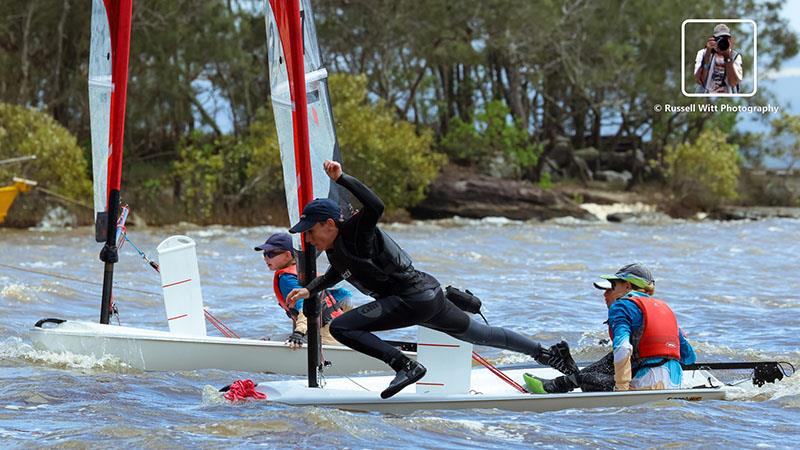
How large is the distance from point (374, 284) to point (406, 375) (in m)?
0.51

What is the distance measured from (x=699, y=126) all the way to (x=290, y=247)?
32.7 metres

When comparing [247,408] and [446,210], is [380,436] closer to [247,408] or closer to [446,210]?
[247,408]

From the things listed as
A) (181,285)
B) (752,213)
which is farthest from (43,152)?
(752,213)

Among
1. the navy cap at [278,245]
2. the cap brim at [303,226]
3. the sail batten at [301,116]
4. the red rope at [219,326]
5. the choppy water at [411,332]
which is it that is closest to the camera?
the cap brim at [303,226]

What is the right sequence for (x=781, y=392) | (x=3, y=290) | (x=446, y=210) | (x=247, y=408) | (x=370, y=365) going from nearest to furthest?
(x=247, y=408), (x=781, y=392), (x=370, y=365), (x=3, y=290), (x=446, y=210)

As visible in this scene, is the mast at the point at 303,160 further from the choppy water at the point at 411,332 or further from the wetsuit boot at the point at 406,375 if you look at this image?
the wetsuit boot at the point at 406,375

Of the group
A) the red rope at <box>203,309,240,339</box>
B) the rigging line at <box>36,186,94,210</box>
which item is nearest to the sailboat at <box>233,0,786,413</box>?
the red rope at <box>203,309,240,339</box>

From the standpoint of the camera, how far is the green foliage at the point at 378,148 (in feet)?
97.2

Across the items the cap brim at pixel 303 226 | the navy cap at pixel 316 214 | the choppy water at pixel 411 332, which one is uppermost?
the navy cap at pixel 316 214

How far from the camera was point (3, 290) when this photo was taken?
13125 millimetres

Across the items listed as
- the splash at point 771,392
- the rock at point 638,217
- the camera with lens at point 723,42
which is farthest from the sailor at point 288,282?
the rock at point 638,217

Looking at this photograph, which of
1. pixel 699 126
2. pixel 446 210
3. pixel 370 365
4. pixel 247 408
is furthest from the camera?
pixel 699 126

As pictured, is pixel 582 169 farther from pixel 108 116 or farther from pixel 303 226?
pixel 303 226

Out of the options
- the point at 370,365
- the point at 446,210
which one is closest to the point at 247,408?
the point at 370,365
